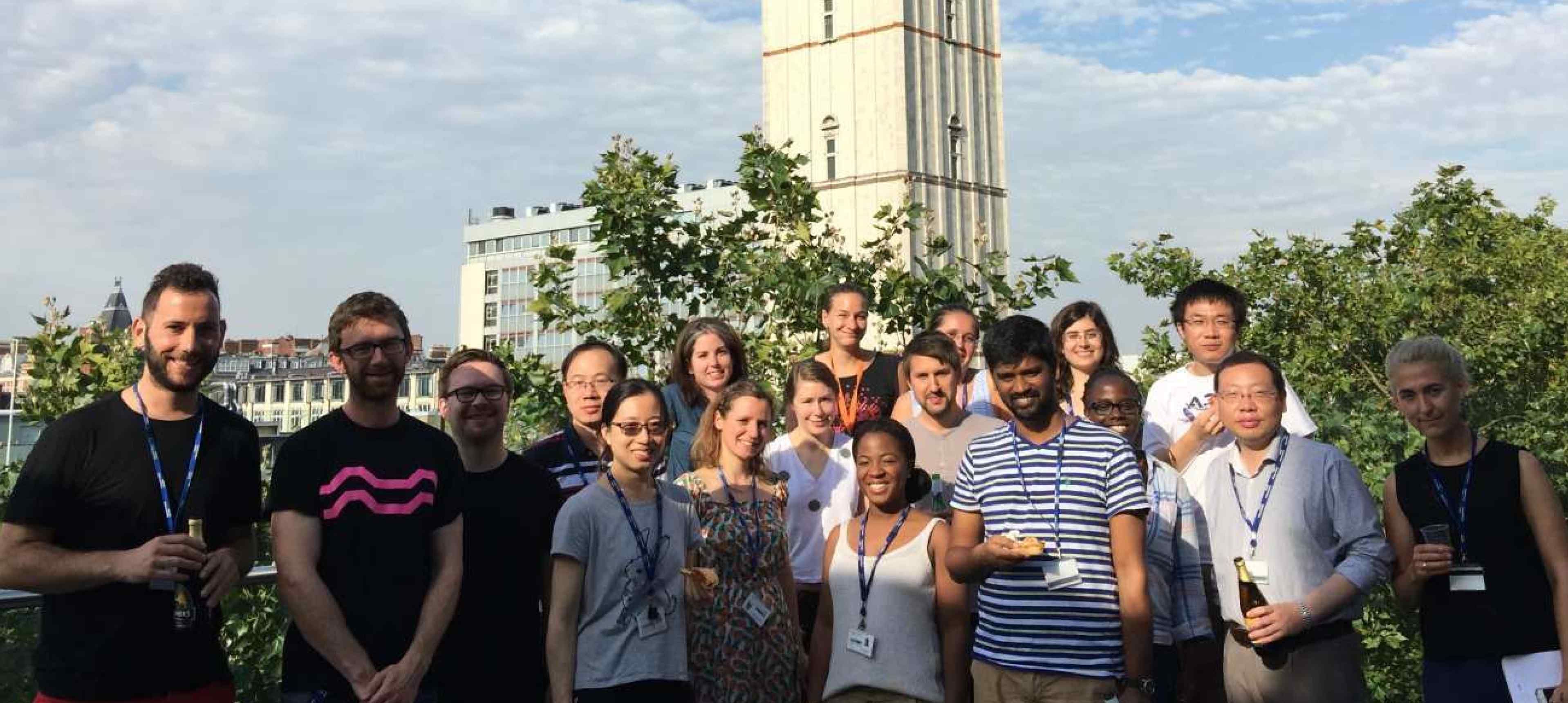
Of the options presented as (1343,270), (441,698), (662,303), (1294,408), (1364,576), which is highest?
(1343,270)

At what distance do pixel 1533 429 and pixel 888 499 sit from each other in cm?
964

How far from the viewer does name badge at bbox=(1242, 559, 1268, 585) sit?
444cm

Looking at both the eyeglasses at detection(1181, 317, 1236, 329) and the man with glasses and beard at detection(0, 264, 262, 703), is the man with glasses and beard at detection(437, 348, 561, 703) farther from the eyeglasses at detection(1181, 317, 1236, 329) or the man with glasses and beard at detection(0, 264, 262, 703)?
the eyeglasses at detection(1181, 317, 1236, 329)

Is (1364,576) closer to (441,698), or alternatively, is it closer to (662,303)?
(441,698)

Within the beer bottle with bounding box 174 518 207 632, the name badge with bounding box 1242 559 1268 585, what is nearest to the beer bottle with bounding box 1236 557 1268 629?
the name badge with bounding box 1242 559 1268 585

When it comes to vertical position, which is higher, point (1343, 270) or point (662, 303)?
point (1343, 270)

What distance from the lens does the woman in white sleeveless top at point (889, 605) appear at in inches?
184

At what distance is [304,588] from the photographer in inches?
149

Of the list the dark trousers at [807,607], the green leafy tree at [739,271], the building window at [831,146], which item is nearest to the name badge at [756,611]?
the dark trousers at [807,607]

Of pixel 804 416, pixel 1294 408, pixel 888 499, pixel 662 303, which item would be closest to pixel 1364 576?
pixel 1294 408

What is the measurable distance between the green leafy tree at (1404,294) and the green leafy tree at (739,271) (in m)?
7.30

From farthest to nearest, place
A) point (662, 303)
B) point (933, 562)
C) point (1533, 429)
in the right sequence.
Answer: point (1533, 429) → point (662, 303) → point (933, 562)

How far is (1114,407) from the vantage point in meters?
5.21

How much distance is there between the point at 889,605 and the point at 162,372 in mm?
2185
